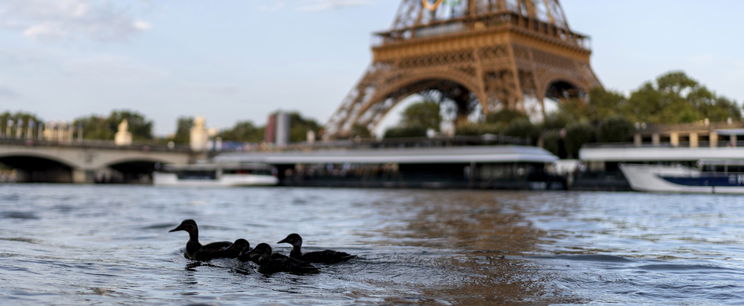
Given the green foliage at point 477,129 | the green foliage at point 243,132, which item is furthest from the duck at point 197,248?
the green foliage at point 243,132

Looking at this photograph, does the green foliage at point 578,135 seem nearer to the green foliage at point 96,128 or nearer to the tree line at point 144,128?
the tree line at point 144,128

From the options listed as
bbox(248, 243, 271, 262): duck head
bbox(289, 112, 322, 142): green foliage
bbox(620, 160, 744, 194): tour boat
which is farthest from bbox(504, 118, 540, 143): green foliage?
bbox(248, 243, 271, 262): duck head

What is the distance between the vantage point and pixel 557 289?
26.1 feet

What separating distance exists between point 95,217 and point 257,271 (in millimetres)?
12120

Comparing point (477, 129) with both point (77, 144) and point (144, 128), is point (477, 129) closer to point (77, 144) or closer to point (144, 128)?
point (77, 144)

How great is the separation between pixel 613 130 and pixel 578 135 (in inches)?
123

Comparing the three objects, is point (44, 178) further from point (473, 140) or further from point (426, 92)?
point (473, 140)

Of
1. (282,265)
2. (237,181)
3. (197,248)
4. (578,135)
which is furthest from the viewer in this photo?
(237,181)

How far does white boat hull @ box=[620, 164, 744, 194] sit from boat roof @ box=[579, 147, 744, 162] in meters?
6.55

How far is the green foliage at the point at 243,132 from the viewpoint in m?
136

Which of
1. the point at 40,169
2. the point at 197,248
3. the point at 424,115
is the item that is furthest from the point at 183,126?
the point at 197,248

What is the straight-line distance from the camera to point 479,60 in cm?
6788

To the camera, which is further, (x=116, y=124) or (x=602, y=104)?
(x=116, y=124)

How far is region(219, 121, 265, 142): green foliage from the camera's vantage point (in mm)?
135913
